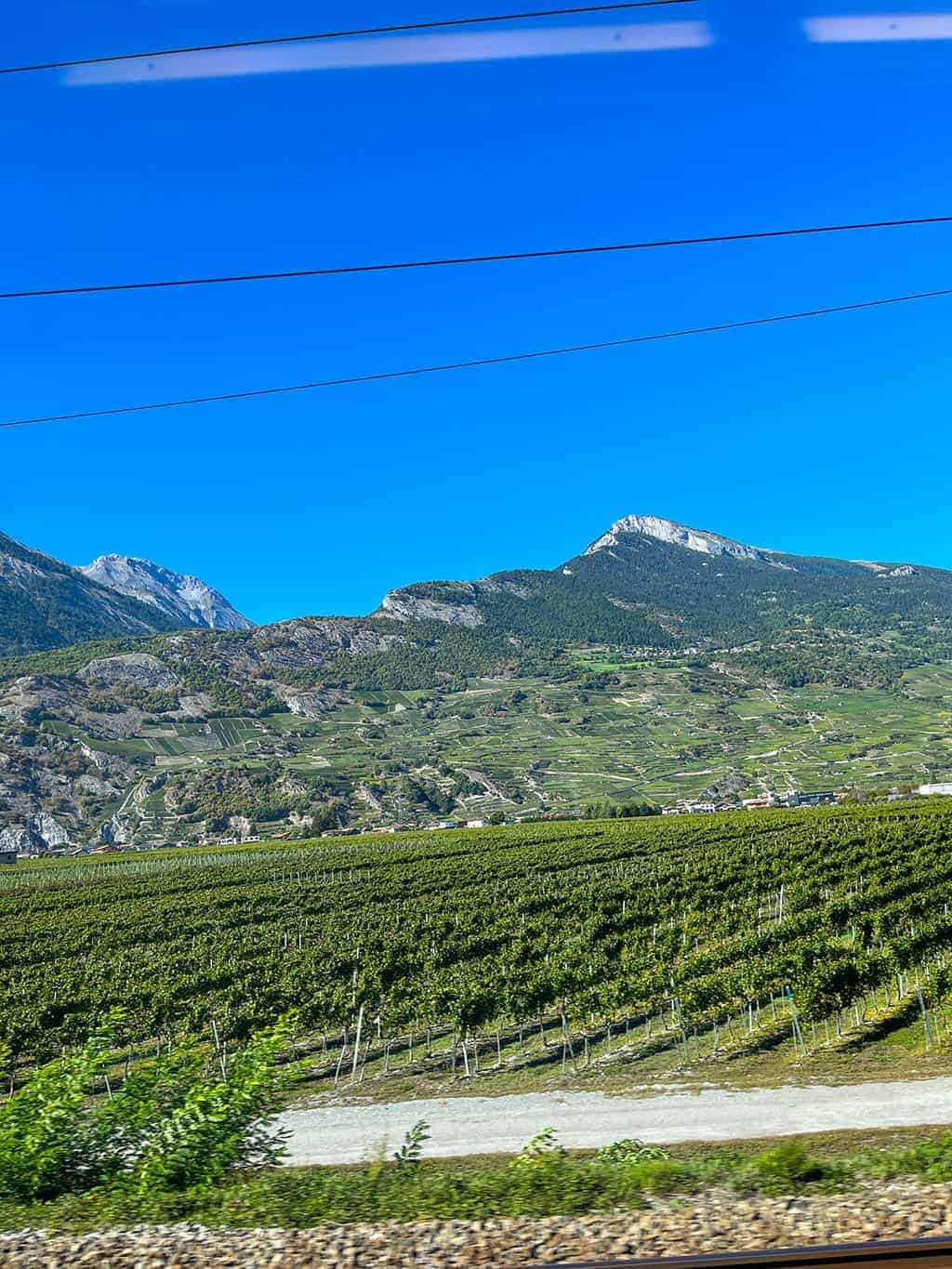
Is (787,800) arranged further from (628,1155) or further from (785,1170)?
(785,1170)

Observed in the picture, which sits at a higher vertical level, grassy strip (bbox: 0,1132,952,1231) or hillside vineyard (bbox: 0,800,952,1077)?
grassy strip (bbox: 0,1132,952,1231)

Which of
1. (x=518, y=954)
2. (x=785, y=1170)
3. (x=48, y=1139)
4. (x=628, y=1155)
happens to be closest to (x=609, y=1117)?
(x=628, y=1155)

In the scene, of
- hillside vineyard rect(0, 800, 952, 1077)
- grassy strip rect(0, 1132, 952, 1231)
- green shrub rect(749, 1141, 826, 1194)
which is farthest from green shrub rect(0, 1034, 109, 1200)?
green shrub rect(749, 1141, 826, 1194)

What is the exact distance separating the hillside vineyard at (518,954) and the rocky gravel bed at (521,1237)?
8831mm

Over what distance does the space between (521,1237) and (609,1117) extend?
1994 centimetres

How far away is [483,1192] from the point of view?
350 inches

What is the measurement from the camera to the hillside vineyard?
32875mm

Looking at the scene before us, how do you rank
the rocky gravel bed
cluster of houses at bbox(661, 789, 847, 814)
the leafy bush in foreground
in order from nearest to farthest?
the rocky gravel bed → the leafy bush in foreground → cluster of houses at bbox(661, 789, 847, 814)

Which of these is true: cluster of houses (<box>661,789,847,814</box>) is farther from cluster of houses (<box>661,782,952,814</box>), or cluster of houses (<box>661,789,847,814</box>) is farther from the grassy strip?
the grassy strip

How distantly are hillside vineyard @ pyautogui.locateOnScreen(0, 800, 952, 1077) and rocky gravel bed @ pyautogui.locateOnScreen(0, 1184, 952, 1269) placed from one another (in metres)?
8.83

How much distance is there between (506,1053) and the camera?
109 feet

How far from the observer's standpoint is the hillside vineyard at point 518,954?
3288 cm

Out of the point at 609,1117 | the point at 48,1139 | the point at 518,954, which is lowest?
the point at 609,1117

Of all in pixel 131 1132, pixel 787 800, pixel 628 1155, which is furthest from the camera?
pixel 787 800
